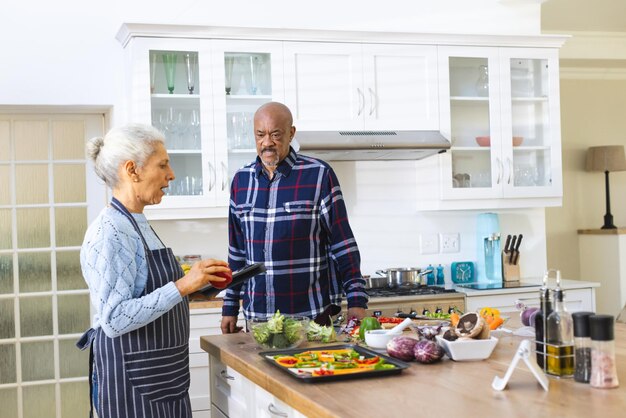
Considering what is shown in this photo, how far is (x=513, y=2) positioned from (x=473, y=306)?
6.70ft

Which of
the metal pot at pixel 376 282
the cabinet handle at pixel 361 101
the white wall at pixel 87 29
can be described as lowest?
the metal pot at pixel 376 282

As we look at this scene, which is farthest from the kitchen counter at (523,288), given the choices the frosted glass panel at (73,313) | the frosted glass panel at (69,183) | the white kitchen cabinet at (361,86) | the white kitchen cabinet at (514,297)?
the frosted glass panel at (69,183)

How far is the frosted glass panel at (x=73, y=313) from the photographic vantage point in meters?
4.86

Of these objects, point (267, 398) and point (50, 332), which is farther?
point (50, 332)

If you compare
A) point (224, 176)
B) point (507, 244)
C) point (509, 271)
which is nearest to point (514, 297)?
point (509, 271)

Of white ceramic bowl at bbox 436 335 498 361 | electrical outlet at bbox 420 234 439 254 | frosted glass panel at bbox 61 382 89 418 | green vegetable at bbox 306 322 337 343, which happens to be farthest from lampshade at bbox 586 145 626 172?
white ceramic bowl at bbox 436 335 498 361

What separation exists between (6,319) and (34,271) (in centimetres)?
31

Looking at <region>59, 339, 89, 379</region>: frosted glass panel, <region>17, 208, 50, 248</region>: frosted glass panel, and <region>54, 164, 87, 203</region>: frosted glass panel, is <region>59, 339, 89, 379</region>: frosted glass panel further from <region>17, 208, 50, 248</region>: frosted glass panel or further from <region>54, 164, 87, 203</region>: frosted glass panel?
<region>54, 164, 87, 203</region>: frosted glass panel

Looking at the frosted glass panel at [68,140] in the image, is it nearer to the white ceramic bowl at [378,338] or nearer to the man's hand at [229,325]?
the man's hand at [229,325]

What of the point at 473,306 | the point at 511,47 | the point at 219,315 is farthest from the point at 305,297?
the point at 511,47

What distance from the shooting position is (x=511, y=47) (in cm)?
517

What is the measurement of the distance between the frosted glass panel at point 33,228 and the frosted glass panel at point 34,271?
64 millimetres

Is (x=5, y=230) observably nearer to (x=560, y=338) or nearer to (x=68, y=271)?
(x=68, y=271)

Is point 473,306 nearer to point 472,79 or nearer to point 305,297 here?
point 472,79
